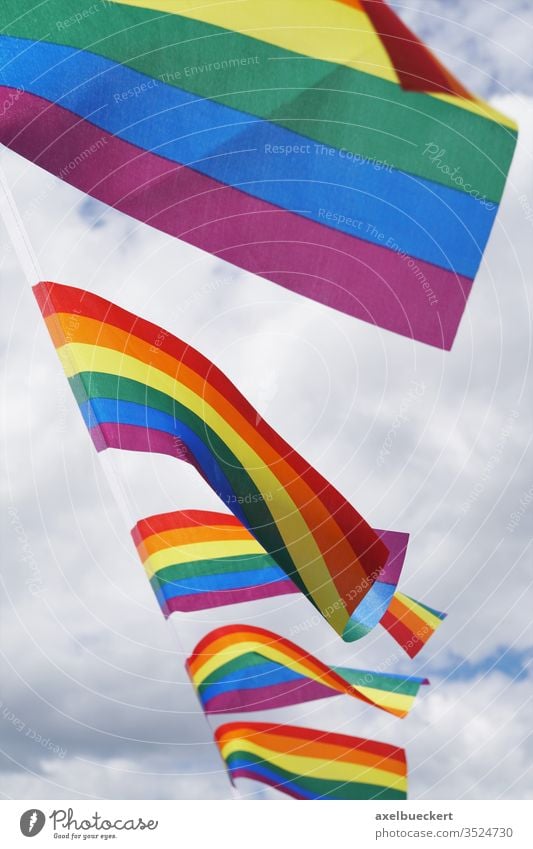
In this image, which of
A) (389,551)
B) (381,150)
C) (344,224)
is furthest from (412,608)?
(381,150)

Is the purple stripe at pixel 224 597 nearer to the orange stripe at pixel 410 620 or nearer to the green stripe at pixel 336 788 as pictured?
the orange stripe at pixel 410 620

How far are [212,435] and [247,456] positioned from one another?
62 cm

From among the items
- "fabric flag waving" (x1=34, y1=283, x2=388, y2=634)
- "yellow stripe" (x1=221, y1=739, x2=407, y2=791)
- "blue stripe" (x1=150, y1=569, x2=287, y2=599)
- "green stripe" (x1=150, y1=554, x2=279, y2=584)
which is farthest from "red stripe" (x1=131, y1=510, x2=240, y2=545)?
"yellow stripe" (x1=221, y1=739, x2=407, y2=791)

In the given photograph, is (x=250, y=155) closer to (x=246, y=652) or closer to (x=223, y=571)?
(x=223, y=571)

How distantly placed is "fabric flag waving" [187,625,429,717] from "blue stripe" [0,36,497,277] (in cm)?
551

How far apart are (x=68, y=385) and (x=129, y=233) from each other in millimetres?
2527

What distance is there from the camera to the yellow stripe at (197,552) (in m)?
11.3

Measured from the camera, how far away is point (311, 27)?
11.2 m

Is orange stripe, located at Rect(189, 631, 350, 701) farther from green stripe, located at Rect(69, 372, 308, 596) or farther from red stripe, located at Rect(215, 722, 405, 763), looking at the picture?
green stripe, located at Rect(69, 372, 308, 596)

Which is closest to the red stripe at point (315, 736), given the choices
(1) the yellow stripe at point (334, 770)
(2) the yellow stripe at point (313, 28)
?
(1) the yellow stripe at point (334, 770)

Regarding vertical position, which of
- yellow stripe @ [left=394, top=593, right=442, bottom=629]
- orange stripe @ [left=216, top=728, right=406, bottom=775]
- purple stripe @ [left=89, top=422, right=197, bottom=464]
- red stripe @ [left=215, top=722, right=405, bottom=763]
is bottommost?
orange stripe @ [left=216, top=728, right=406, bottom=775]

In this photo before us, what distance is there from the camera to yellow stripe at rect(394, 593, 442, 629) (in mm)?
12159

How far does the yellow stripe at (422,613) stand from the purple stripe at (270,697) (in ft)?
6.25

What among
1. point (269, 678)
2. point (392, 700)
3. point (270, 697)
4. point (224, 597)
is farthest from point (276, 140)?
point (392, 700)
